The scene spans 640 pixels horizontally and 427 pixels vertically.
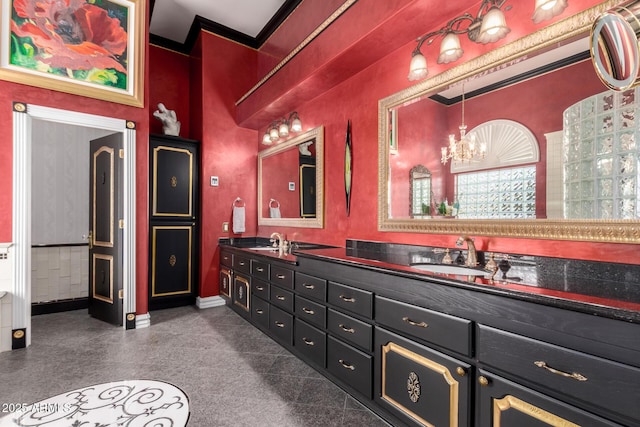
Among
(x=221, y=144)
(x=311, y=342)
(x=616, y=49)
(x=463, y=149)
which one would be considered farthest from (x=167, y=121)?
(x=616, y=49)

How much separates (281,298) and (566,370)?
2153 mm

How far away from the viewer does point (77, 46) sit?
3232 mm

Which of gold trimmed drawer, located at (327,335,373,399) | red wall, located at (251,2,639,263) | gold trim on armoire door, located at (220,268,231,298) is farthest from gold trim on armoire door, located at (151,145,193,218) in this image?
gold trimmed drawer, located at (327,335,373,399)

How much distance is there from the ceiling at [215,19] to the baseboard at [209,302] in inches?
145

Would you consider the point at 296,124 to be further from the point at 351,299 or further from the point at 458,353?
the point at 458,353

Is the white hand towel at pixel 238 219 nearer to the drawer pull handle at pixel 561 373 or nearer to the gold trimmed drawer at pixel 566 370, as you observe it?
the gold trimmed drawer at pixel 566 370

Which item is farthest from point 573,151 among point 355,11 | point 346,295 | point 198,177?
point 198,177

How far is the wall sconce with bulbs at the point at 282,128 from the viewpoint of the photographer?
12.0 ft

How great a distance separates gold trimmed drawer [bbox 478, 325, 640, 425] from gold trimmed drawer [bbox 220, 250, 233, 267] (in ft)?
10.4

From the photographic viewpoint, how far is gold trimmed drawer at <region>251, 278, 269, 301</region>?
10.2ft

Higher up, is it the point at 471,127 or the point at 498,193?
the point at 471,127

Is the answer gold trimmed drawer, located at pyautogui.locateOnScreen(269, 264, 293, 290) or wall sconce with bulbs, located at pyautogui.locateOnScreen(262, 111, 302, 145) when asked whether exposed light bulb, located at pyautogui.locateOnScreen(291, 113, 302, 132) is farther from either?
gold trimmed drawer, located at pyautogui.locateOnScreen(269, 264, 293, 290)

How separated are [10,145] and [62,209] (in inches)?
58.0

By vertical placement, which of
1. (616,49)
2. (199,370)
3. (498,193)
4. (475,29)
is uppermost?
(475,29)
